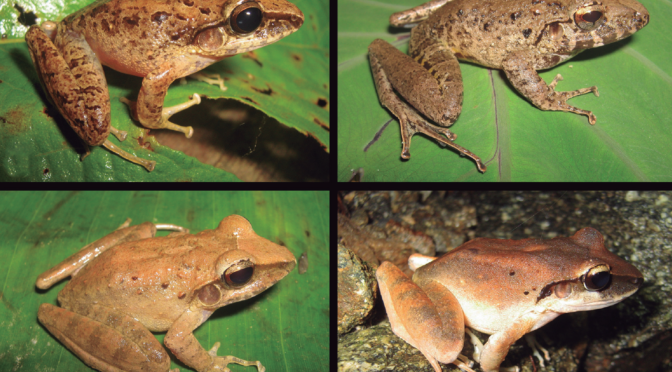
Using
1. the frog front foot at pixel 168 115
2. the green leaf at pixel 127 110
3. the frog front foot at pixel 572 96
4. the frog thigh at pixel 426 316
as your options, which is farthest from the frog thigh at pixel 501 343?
the frog front foot at pixel 168 115

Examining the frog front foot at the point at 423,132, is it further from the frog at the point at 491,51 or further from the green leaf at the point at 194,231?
the green leaf at the point at 194,231

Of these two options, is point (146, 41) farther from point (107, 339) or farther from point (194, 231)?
point (107, 339)

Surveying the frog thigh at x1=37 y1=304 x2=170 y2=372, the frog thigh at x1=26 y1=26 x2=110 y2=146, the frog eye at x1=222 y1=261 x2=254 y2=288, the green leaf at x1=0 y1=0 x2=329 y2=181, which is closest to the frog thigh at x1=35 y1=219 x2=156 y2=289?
the frog thigh at x1=37 y1=304 x2=170 y2=372

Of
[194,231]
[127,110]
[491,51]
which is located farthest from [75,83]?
[491,51]

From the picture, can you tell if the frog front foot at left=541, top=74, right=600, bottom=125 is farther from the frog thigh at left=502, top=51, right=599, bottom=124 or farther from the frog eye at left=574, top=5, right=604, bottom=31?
the frog eye at left=574, top=5, right=604, bottom=31

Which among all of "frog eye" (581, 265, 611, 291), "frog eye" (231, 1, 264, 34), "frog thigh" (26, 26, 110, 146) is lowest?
"frog eye" (581, 265, 611, 291)

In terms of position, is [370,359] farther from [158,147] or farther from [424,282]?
[158,147]

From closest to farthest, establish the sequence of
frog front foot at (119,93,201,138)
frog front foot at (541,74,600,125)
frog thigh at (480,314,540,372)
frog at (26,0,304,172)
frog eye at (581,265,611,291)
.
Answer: frog eye at (581,265,611,291), frog thigh at (480,314,540,372), frog at (26,0,304,172), frog front foot at (119,93,201,138), frog front foot at (541,74,600,125)
